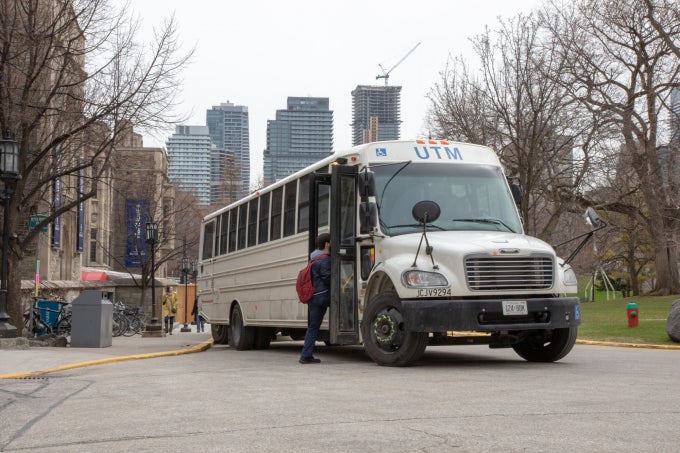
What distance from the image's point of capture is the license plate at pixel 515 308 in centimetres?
1095

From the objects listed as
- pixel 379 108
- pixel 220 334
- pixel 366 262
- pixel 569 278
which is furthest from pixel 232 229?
pixel 379 108

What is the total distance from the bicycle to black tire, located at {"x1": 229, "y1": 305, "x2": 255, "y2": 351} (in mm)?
8008

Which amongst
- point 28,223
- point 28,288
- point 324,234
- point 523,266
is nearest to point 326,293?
point 324,234

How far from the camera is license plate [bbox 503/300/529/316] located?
10945mm

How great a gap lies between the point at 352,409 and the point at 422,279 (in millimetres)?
3918

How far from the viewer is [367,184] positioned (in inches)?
461

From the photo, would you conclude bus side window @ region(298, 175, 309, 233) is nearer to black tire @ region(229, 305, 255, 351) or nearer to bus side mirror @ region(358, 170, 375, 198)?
bus side mirror @ region(358, 170, 375, 198)

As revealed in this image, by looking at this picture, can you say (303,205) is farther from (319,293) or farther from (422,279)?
(422,279)

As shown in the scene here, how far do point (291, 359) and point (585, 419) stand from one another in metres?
8.17

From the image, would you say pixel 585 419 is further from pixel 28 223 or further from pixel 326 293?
pixel 28 223

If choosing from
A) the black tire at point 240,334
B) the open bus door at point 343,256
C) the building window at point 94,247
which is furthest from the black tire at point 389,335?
the building window at point 94,247

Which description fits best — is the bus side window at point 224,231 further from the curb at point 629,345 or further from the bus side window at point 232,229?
the curb at point 629,345

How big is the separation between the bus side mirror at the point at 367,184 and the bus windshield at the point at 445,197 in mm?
531

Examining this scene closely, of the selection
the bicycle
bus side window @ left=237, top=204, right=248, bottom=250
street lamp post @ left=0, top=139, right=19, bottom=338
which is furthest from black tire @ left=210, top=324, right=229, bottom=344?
the bicycle
